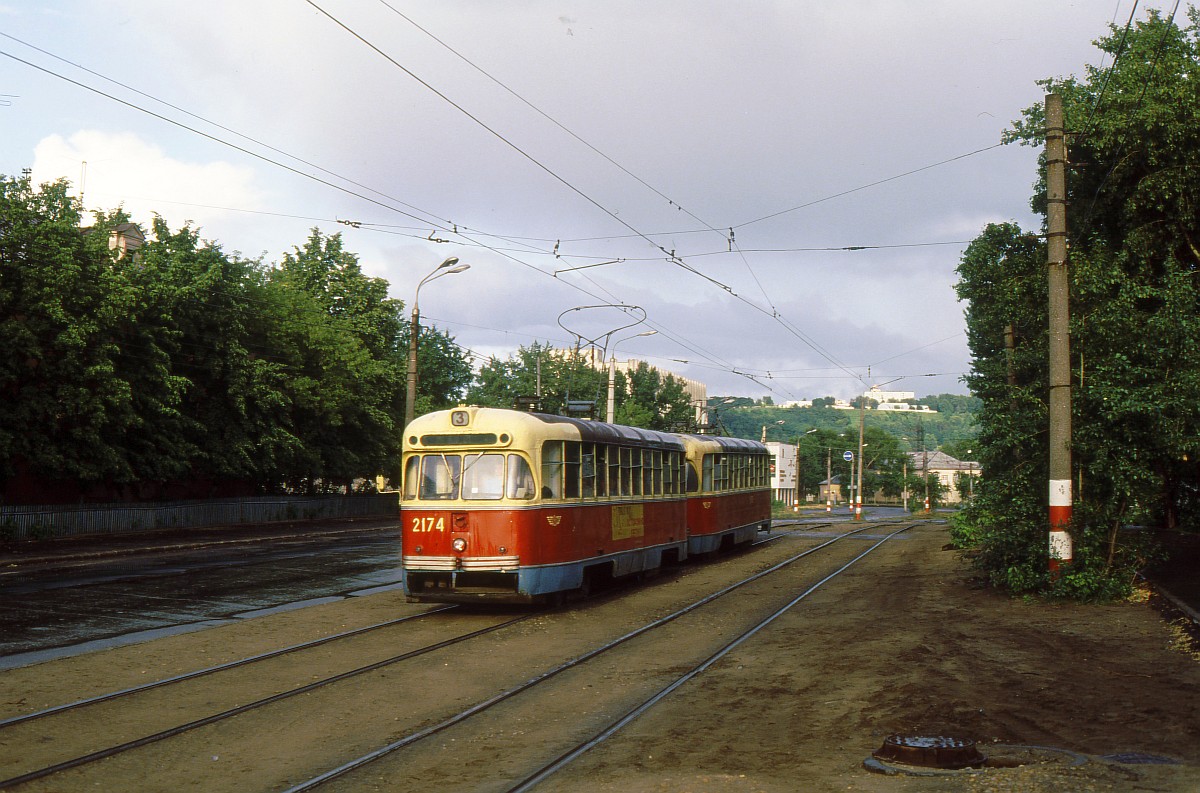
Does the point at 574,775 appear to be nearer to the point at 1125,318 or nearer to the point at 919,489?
the point at 1125,318

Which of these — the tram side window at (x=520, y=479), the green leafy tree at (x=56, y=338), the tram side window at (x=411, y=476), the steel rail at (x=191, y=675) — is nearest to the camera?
the steel rail at (x=191, y=675)

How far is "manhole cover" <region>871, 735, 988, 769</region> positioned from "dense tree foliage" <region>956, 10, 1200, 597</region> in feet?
30.8

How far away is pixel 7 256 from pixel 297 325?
14.7 metres

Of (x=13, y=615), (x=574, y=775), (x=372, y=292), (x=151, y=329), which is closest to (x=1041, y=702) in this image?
(x=574, y=775)

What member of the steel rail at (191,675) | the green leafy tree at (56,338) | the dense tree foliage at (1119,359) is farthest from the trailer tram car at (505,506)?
the green leafy tree at (56,338)

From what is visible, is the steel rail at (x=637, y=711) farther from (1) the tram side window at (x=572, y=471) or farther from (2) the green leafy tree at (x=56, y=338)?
(2) the green leafy tree at (x=56, y=338)

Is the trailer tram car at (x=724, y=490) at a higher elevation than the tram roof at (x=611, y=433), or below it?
below

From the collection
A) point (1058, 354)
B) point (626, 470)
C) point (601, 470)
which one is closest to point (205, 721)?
point (601, 470)

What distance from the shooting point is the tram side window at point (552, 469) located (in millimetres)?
16188

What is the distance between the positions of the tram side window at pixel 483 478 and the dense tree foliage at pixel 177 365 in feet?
58.5

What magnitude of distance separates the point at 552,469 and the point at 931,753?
30.7ft

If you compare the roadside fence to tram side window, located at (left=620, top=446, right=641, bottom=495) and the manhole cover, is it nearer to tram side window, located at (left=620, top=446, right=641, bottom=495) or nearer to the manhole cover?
tram side window, located at (left=620, top=446, right=641, bottom=495)

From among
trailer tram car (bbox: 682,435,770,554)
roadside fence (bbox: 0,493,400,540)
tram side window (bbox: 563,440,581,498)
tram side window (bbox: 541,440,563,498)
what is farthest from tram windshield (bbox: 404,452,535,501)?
roadside fence (bbox: 0,493,400,540)

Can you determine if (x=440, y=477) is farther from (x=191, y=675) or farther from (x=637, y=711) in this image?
(x=637, y=711)
